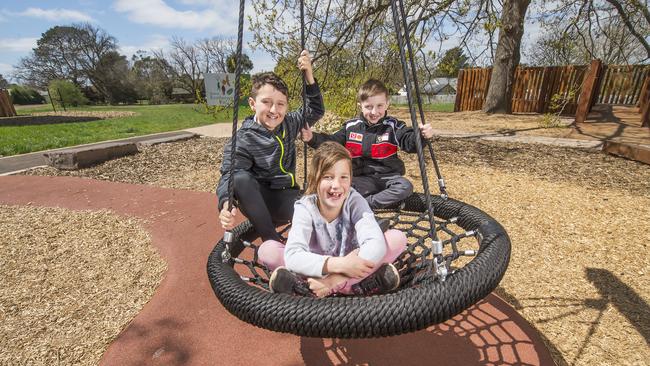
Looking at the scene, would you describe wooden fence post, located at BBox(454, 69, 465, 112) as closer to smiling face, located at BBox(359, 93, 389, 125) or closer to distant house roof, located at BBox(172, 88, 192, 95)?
smiling face, located at BBox(359, 93, 389, 125)

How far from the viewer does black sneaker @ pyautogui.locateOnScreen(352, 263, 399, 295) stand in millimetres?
1464

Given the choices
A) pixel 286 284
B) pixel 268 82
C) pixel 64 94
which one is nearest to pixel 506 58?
pixel 268 82

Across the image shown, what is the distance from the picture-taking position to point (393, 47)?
4.53 meters

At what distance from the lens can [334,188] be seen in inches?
62.9

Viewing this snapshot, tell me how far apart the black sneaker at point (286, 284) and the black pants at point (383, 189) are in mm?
1139

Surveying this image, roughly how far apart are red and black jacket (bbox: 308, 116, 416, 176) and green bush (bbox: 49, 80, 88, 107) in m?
31.4

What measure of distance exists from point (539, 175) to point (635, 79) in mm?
11723

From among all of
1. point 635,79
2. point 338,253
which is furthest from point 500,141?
point 635,79

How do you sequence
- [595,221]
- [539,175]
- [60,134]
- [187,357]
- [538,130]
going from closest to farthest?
[187,357] < [595,221] < [539,175] < [538,130] < [60,134]

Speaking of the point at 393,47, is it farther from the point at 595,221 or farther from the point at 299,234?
the point at 299,234

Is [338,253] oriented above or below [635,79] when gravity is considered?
below

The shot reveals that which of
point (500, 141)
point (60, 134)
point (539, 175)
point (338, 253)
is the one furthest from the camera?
point (60, 134)

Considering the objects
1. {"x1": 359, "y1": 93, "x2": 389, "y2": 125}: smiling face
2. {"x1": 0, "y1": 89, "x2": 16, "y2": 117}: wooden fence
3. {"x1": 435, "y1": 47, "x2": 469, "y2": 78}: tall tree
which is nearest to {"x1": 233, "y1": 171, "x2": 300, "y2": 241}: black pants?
{"x1": 359, "y1": 93, "x2": 389, "y2": 125}: smiling face

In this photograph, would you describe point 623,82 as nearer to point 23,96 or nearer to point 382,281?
point 382,281
